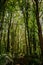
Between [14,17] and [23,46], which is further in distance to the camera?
[23,46]

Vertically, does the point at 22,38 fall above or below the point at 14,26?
below

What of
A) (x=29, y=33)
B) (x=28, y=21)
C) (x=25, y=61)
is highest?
(x=28, y=21)

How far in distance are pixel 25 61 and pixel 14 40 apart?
7601 mm

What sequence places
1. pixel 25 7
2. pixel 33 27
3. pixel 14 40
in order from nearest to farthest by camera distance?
pixel 25 7, pixel 33 27, pixel 14 40

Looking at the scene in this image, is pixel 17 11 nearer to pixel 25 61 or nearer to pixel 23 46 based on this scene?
pixel 23 46

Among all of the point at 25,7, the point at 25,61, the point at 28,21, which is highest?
the point at 25,7

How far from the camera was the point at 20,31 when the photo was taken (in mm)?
19703

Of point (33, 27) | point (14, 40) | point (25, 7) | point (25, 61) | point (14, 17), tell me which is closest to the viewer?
point (25, 61)

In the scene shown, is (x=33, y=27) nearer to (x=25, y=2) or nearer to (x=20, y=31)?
(x=25, y=2)

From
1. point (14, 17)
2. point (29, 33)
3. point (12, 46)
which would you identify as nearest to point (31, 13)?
point (29, 33)

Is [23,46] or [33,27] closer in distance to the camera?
[33,27]

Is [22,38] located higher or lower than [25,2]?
lower

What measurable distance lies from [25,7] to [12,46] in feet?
16.8

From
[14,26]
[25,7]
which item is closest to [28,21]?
[25,7]
